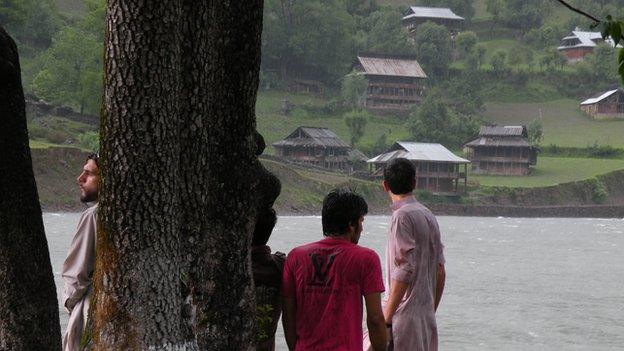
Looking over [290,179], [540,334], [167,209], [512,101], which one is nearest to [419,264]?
[167,209]

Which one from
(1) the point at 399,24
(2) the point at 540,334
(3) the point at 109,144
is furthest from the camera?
(1) the point at 399,24

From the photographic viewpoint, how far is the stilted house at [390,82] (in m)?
95.4

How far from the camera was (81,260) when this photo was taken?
552 centimetres

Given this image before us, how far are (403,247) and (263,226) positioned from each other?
638 mm

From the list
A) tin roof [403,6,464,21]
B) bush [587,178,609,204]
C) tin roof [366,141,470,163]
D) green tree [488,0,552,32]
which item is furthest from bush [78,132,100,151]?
green tree [488,0,552,32]

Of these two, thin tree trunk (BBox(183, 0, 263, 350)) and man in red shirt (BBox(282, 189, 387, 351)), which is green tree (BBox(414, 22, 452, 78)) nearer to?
thin tree trunk (BBox(183, 0, 263, 350))

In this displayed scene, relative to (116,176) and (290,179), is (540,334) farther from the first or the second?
(290,179)

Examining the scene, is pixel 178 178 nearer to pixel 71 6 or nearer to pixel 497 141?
pixel 497 141

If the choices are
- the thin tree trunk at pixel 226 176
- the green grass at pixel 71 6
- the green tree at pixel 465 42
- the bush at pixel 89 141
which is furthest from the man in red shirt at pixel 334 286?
the green tree at pixel 465 42

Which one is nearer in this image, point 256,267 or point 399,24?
point 256,267

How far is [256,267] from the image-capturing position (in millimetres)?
5402

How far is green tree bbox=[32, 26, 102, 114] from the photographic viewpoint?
68.7 m

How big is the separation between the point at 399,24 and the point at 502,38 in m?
12.0

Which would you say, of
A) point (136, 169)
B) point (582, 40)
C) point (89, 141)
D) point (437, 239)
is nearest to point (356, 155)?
point (89, 141)
